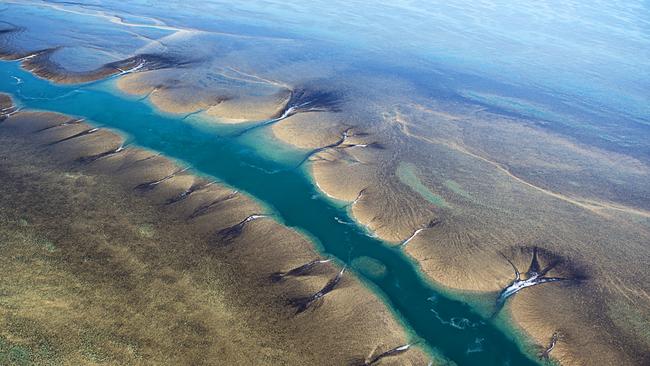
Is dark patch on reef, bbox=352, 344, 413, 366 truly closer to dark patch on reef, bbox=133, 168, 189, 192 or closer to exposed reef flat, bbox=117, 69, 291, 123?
dark patch on reef, bbox=133, 168, 189, 192

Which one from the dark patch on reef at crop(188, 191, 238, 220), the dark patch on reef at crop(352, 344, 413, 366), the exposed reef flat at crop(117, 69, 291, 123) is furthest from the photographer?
the exposed reef flat at crop(117, 69, 291, 123)

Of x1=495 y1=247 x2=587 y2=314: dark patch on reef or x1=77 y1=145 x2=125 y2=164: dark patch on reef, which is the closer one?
x1=495 y1=247 x2=587 y2=314: dark patch on reef

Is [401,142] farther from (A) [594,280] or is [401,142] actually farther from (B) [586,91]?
(B) [586,91]

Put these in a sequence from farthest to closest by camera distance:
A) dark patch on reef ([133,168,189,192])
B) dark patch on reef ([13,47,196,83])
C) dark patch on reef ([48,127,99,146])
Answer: dark patch on reef ([13,47,196,83]), dark patch on reef ([48,127,99,146]), dark patch on reef ([133,168,189,192])

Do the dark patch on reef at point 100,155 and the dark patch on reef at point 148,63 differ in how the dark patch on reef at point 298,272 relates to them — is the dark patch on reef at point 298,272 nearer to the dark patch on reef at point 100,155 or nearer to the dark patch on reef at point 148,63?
the dark patch on reef at point 100,155

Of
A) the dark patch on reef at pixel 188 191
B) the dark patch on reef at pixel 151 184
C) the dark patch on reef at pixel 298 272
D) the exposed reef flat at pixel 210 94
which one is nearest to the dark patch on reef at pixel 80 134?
the exposed reef flat at pixel 210 94

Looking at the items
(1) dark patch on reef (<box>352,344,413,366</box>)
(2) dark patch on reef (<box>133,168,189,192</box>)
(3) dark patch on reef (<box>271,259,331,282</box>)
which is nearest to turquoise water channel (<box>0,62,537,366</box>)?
(1) dark patch on reef (<box>352,344,413,366</box>)

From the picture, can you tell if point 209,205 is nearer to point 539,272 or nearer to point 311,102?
point 311,102
